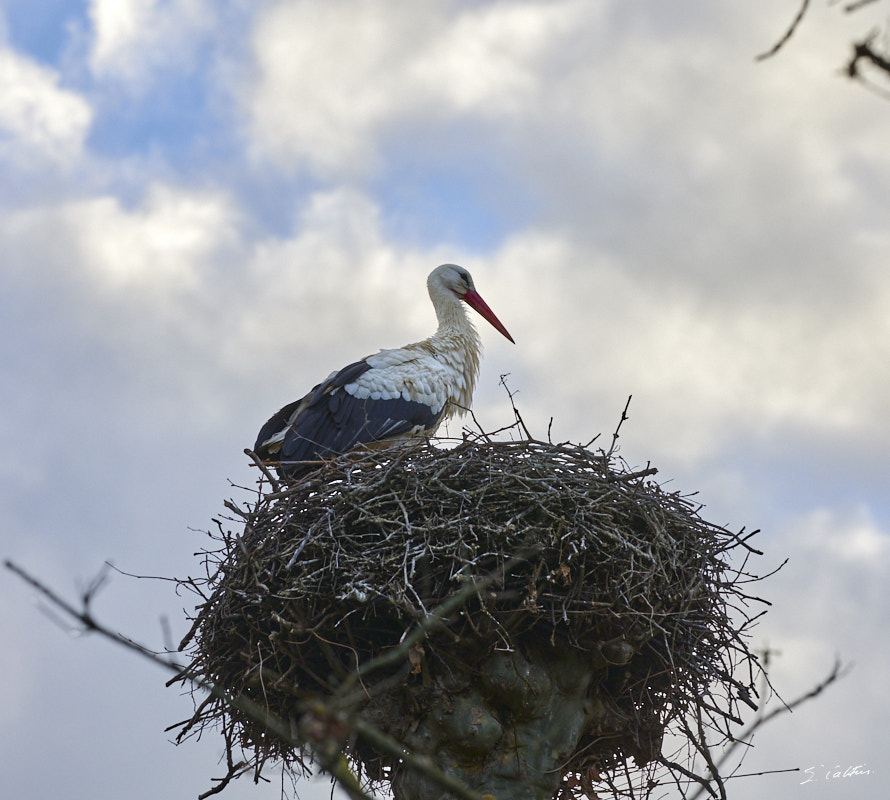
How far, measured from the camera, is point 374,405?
22.2ft

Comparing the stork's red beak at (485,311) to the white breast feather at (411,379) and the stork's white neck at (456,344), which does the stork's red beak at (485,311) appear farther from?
the white breast feather at (411,379)

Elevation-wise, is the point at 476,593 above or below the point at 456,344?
below

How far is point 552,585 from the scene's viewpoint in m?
4.61

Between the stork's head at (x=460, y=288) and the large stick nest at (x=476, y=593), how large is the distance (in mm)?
3271

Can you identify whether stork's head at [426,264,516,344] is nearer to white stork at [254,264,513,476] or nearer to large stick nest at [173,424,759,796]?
white stork at [254,264,513,476]

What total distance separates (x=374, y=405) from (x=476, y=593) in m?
2.56

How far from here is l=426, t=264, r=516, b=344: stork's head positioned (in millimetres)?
8414

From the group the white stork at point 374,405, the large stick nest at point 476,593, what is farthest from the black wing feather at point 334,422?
the large stick nest at point 476,593

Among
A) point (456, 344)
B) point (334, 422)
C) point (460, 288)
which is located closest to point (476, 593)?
point (334, 422)

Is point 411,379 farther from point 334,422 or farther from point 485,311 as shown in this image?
point 485,311

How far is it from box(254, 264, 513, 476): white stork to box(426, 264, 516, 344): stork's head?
778mm

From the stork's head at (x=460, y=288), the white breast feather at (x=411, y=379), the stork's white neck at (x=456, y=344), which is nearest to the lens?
the white breast feather at (x=411, y=379)

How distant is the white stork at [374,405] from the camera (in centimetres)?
657

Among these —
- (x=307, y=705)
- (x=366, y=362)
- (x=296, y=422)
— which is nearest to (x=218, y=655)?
(x=296, y=422)
